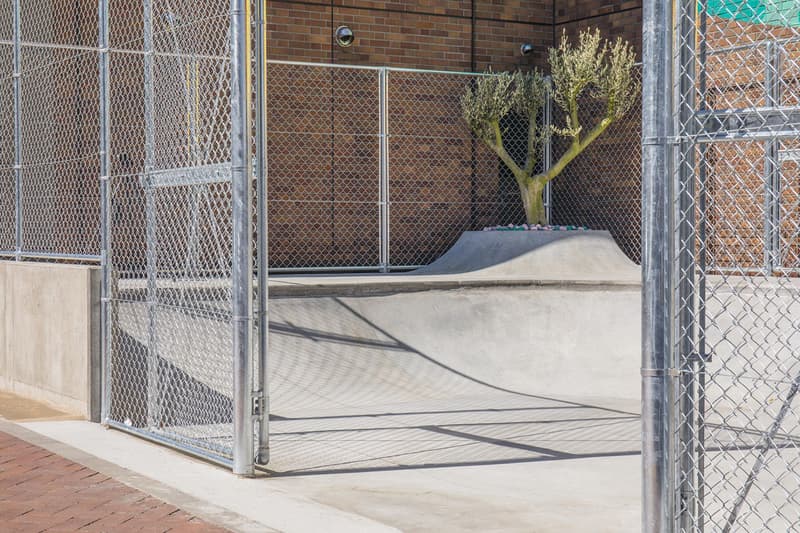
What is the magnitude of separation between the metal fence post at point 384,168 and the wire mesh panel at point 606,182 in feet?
9.90

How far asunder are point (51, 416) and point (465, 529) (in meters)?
4.49

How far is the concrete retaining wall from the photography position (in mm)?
8500

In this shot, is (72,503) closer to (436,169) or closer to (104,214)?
(104,214)

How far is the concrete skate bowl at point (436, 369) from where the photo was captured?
318 inches

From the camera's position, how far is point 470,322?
1227cm

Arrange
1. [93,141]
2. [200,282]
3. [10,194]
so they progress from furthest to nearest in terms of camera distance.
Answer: [93,141] → [10,194] → [200,282]

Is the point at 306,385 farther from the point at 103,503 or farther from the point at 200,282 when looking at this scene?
the point at 103,503

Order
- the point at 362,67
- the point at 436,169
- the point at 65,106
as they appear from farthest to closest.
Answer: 1. the point at 436,169
2. the point at 362,67
3. the point at 65,106

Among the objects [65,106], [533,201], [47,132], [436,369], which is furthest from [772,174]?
[65,106]

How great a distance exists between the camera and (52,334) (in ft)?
30.1

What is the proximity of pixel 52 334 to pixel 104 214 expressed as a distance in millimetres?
1430

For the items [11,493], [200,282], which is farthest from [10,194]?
[11,493]

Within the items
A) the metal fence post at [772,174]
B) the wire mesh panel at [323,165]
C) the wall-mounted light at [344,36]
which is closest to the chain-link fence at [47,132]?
the wire mesh panel at [323,165]

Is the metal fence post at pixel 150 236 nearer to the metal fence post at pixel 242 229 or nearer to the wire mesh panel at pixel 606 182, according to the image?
the metal fence post at pixel 242 229
